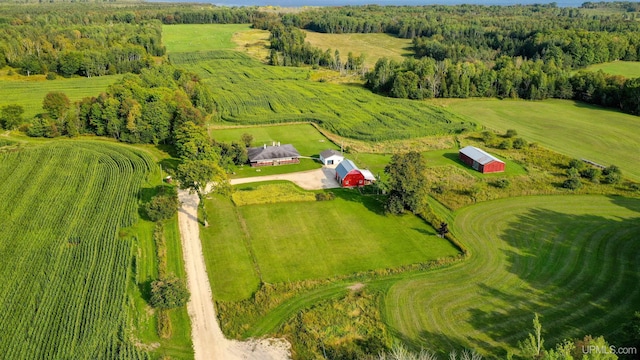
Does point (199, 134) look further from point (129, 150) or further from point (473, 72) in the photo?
point (473, 72)

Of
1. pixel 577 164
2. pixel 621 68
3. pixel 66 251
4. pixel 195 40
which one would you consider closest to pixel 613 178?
pixel 577 164

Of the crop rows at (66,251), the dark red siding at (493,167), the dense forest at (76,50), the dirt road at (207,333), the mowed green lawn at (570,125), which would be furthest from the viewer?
the dense forest at (76,50)

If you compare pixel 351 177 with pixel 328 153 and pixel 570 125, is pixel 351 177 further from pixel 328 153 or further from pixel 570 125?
pixel 570 125

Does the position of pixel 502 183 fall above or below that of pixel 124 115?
above

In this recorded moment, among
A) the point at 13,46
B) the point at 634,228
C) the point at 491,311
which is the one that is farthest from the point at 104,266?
the point at 13,46

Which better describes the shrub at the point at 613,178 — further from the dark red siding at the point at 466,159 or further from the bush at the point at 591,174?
the dark red siding at the point at 466,159

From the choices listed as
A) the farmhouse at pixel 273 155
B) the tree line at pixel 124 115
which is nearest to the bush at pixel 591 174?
the farmhouse at pixel 273 155

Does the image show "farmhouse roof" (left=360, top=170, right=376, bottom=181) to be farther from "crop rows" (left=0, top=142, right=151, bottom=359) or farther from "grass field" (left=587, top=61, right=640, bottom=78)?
"grass field" (left=587, top=61, right=640, bottom=78)

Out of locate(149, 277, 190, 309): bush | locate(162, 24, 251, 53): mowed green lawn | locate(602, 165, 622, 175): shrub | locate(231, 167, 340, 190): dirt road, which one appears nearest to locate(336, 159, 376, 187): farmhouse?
locate(231, 167, 340, 190): dirt road
